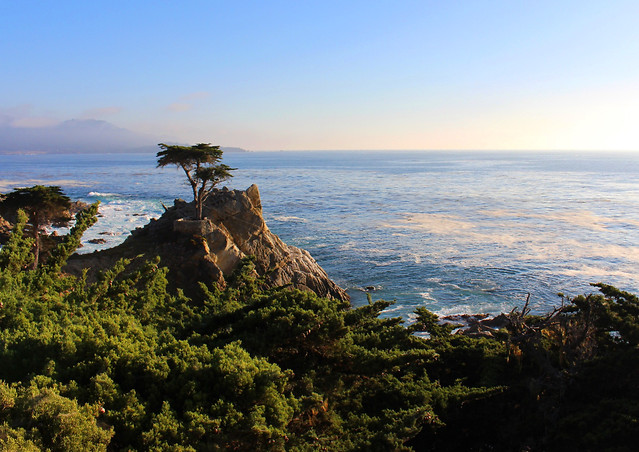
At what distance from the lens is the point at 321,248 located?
1518 inches

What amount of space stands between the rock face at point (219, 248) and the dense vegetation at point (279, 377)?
7.60 m

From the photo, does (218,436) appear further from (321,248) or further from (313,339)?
(321,248)

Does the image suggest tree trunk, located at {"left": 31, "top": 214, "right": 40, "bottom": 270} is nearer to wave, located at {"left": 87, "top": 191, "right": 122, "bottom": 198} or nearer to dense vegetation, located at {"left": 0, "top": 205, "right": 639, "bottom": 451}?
dense vegetation, located at {"left": 0, "top": 205, "right": 639, "bottom": 451}

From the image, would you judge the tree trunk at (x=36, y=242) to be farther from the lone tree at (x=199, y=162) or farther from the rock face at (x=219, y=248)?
the lone tree at (x=199, y=162)

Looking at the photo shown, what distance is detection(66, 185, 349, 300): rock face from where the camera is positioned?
24.1 meters

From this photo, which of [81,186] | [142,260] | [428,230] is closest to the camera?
[142,260]

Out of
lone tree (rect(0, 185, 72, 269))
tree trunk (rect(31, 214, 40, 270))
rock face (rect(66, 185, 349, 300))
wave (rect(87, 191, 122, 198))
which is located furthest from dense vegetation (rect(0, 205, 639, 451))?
wave (rect(87, 191, 122, 198))

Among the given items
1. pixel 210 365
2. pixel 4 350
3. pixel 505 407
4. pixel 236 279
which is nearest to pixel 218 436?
pixel 210 365

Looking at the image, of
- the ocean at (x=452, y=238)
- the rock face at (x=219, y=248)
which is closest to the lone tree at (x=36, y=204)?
the rock face at (x=219, y=248)

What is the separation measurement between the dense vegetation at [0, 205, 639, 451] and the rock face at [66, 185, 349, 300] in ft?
24.9

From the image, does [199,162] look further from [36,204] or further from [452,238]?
[452,238]

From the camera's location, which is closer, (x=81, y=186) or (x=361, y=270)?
(x=361, y=270)

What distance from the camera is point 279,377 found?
28.5 feet

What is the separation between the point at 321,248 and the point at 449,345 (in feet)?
79.8
